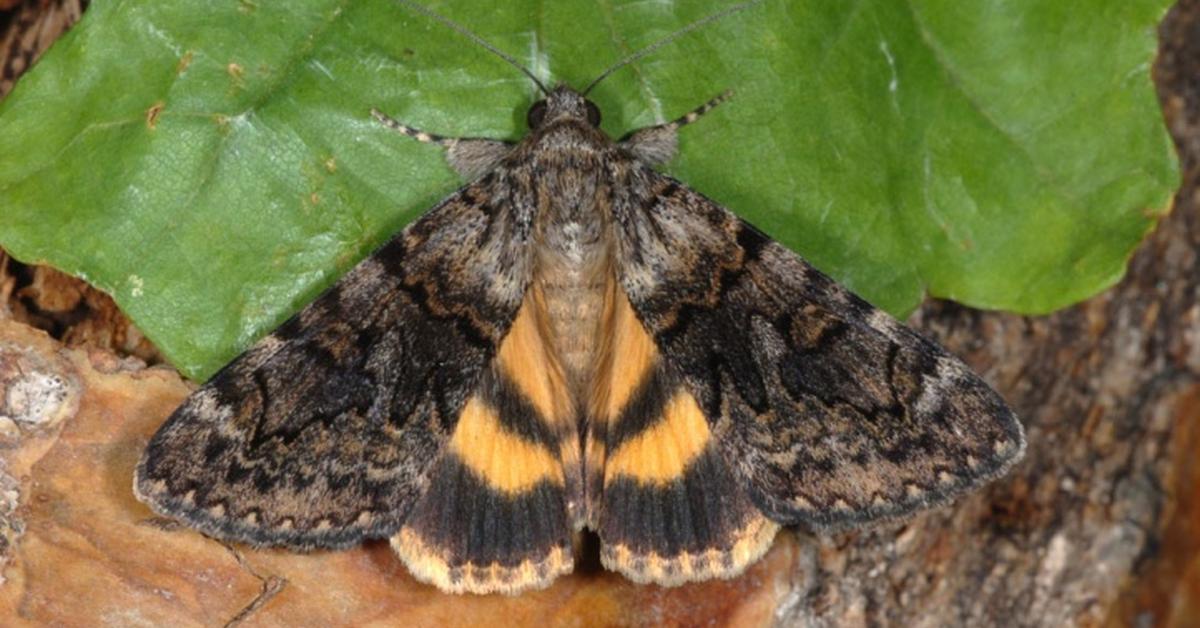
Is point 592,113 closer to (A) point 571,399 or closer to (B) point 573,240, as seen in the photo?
(B) point 573,240

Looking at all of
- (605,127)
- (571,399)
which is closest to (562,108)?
(605,127)

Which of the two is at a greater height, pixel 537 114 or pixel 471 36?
pixel 471 36

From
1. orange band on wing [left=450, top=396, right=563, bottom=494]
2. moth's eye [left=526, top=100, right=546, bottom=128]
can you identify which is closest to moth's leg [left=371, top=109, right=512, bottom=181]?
moth's eye [left=526, top=100, right=546, bottom=128]

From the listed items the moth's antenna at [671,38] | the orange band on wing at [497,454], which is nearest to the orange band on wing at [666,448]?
the orange band on wing at [497,454]

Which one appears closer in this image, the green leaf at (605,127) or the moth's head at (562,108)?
the green leaf at (605,127)

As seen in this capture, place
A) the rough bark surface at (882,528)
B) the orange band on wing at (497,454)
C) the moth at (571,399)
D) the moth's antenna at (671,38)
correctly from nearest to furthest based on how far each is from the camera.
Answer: the rough bark surface at (882,528) → the moth at (571,399) → the orange band on wing at (497,454) → the moth's antenna at (671,38)

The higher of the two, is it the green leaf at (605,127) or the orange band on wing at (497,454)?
the green leaf at (605,127)

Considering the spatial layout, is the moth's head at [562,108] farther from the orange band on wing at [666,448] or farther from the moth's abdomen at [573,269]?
the orange band on wing at [666,448]
